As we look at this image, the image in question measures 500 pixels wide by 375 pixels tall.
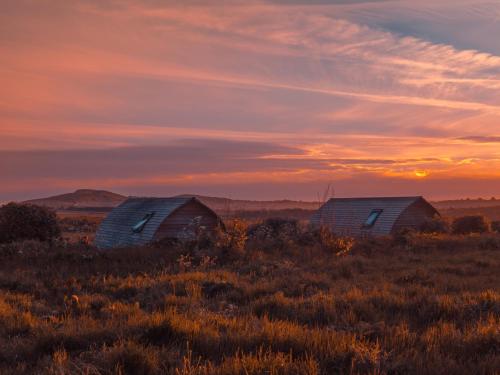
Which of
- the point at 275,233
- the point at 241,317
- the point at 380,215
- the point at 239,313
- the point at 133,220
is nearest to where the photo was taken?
the point at 241,317

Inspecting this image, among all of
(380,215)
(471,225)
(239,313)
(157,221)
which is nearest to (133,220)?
(157,221)

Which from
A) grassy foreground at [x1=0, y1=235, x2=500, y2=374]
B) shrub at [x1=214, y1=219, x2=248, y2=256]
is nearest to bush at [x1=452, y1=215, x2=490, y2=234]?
grassy foreground at [x1=0, y1=235, x2=500, y2=374]

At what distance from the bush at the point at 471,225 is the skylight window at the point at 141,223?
2140 cm

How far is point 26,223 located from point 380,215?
73.9 feet

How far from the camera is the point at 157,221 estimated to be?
2683 centimetres

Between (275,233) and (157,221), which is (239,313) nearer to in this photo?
(157,221)

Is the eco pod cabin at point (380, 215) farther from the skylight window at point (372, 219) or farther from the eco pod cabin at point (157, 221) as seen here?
the eco pod cabin at point (157, 221)

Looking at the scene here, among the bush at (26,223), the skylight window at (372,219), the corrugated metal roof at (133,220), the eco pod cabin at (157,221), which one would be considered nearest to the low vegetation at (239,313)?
the bush at (26,223)

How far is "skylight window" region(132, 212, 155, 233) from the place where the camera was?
1095 inches

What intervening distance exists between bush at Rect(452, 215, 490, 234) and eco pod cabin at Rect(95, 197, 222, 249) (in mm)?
17965

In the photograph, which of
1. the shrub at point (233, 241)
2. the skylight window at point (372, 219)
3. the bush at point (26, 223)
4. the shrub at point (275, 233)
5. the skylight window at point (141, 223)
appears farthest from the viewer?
the skylight window at point (372, 219)

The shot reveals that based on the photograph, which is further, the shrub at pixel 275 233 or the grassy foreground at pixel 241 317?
the shrub at pixel 275 233

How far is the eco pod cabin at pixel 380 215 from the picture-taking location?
32.5 m

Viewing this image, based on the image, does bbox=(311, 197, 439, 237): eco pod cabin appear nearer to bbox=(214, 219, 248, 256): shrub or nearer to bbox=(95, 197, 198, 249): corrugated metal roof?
bbox=(95, 197, 198, 249): corrugated metal roof
